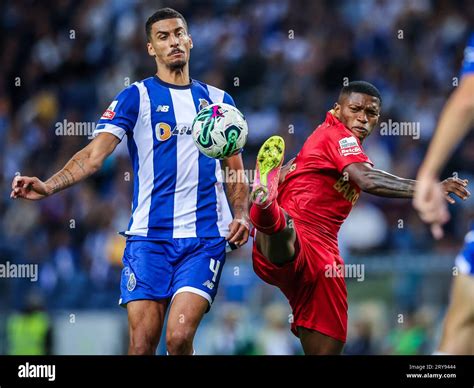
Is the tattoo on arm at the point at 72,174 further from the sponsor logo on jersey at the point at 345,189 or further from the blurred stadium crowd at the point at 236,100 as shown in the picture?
the blurred stadium crowd at the point at 236,100

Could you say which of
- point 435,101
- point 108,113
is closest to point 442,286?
point 435,101

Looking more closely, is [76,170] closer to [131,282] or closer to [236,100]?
[131,282]

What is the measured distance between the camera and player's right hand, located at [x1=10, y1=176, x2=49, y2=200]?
6.81 meters

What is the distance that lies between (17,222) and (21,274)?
5.33ft

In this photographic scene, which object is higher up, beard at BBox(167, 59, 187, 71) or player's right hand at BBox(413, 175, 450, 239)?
beard at BBox(167, 59, 187, 71)

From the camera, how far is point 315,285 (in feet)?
24.7

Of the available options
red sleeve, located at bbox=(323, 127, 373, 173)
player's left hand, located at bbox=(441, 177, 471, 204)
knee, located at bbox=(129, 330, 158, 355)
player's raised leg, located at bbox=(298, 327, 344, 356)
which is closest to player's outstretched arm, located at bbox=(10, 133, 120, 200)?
knee, located at bbox=(129, 330, 158, 355)

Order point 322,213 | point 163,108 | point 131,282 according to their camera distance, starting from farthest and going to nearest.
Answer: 1. point 322,213
2. point 163,108
3. point 131,282

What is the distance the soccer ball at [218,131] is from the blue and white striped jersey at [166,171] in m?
0.28

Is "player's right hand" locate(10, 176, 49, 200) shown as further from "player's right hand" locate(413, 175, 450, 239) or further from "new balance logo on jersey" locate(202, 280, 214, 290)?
"player's right hand" locate(413, 175, 450, 239)

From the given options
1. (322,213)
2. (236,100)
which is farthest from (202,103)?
(236,100)

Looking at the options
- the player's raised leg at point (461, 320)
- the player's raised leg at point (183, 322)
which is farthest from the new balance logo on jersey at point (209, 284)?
the player's raised leg at point (461, 320)

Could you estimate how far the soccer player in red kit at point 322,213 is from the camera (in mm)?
7320

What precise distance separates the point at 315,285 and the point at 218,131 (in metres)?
1.34
